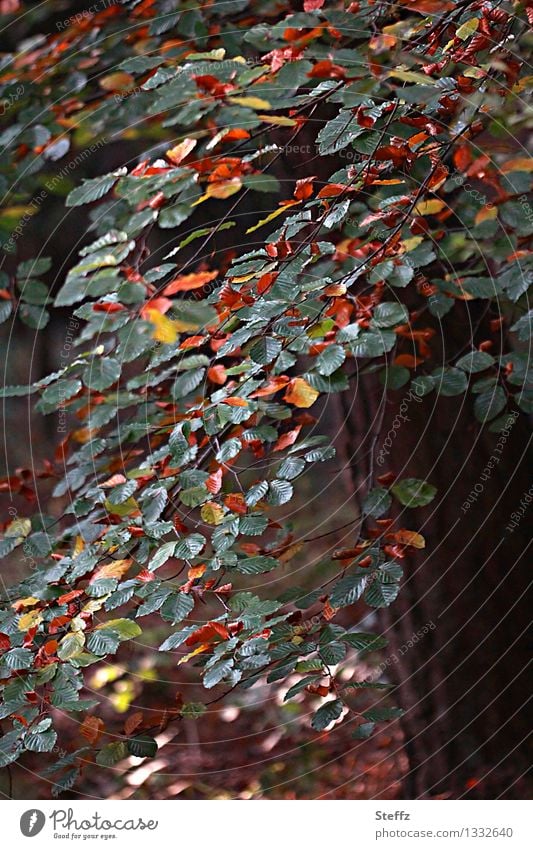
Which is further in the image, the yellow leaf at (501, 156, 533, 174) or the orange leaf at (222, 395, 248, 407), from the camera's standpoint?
the yellow leaf at (501, 156, 533, 174)

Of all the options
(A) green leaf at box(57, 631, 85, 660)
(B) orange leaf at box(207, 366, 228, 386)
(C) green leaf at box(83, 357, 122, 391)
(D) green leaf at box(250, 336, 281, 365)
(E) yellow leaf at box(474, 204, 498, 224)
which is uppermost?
(C) green leaf at box(83, 357, 122, 391)

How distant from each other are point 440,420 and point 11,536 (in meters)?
0.48

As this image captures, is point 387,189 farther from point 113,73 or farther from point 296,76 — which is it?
point 113,73

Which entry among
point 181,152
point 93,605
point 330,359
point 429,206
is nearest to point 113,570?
point 93,605

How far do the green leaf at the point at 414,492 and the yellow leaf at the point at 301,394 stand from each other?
0.57 feet

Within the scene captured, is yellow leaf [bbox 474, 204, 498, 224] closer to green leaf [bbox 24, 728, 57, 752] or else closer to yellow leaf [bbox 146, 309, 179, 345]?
yellow leaf [bbox 146, 309, 179, 345]

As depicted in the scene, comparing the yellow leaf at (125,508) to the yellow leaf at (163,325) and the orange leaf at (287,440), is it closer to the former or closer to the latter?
the orange leaf at (287,440)

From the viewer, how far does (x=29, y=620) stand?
659 millimetres

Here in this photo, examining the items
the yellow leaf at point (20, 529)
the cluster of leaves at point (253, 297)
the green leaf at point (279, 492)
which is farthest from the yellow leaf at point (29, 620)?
the green leaf at point (279, 492)

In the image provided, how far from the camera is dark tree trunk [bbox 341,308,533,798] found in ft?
2.80

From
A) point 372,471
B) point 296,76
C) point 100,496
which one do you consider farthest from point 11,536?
point 296,76

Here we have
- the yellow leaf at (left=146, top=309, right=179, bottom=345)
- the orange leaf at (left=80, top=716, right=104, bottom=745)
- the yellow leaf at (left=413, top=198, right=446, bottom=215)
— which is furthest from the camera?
the yellow leaf at (left=413, top=198, right=446, bottom=215)

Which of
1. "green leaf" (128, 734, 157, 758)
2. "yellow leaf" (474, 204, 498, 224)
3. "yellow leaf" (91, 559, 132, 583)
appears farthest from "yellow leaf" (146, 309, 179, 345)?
"yellow leaf" (474, 204, 498, 224)

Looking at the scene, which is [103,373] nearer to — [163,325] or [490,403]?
[163,325]
